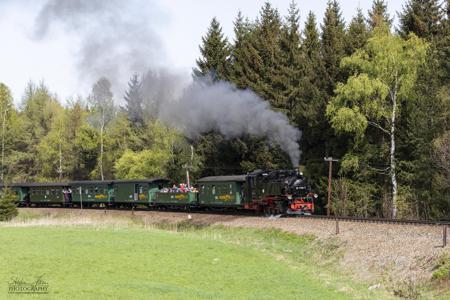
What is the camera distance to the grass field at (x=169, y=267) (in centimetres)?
1565

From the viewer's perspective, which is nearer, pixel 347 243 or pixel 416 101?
pixel 347 243

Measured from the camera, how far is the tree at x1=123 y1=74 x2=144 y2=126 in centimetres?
6588

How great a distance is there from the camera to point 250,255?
909 inches

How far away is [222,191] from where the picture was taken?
37.3 metres

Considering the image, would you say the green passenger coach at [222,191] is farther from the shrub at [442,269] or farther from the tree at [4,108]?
the tree at [4,108]

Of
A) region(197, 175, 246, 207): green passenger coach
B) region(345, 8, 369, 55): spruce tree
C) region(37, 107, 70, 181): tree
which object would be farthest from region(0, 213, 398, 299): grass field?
region(37, 107, 70, 181): tree

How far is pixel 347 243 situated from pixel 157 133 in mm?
43992

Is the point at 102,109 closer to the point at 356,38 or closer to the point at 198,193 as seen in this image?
the point at 198,193

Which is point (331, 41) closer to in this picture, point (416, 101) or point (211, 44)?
point (416, 101)

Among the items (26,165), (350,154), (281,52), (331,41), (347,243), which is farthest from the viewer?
(26,165)

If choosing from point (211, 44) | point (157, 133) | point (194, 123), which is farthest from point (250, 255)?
point (157, 133)

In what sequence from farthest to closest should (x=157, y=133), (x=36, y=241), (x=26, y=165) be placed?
(x=26, y=165)
(x=157, y=133)
(x=36, y=241)

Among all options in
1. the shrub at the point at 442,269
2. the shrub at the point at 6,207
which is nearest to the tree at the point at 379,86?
the shrub at the point at 442,269

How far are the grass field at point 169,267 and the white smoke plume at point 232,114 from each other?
9844 mm
